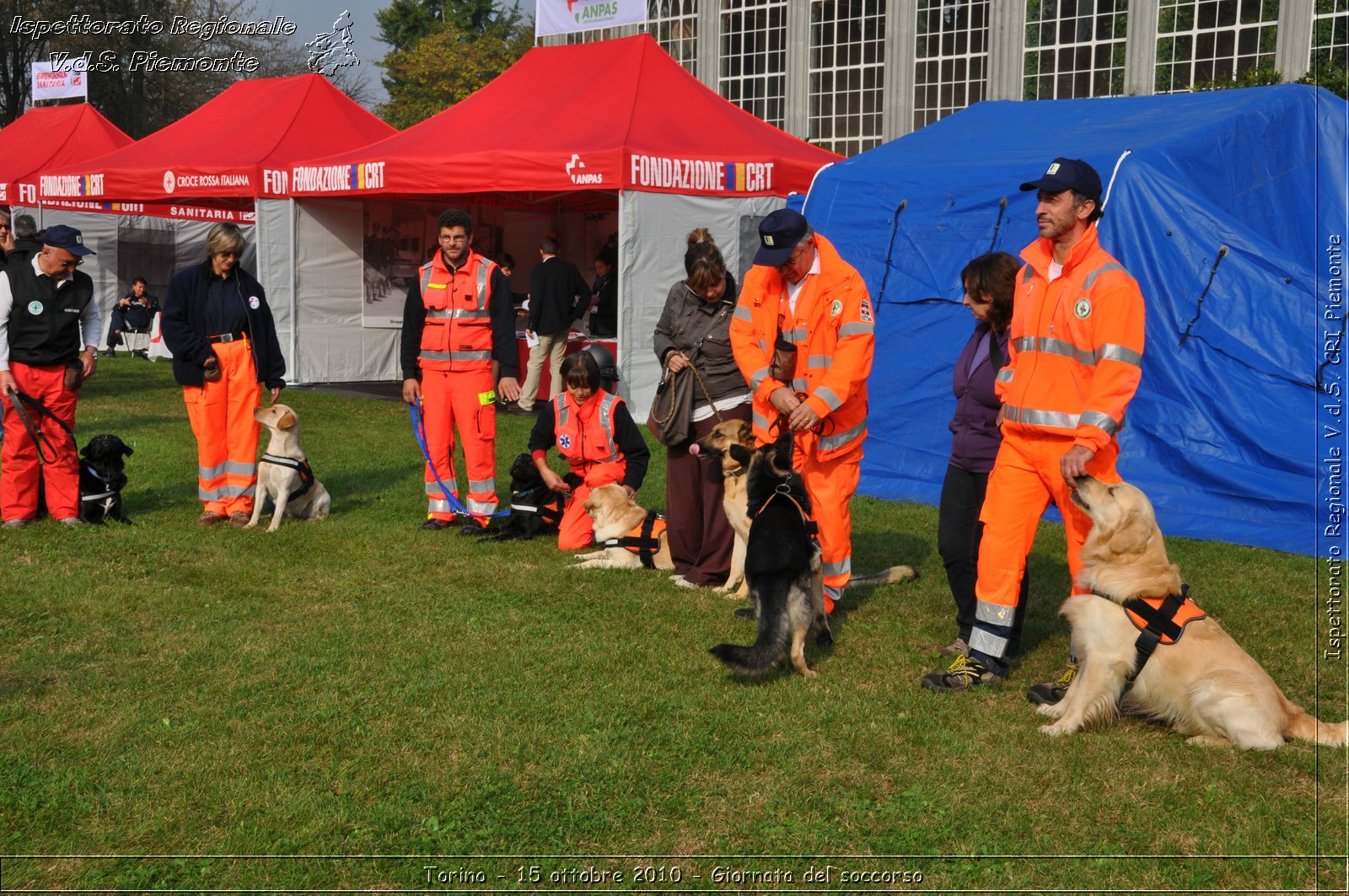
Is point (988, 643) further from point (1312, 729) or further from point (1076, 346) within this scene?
point (1076, 346)

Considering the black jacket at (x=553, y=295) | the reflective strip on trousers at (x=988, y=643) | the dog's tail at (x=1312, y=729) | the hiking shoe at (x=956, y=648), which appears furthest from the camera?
the black jacket at (x=553, y=295)

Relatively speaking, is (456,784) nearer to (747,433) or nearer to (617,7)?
(747,433)

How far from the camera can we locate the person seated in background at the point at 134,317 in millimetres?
20719

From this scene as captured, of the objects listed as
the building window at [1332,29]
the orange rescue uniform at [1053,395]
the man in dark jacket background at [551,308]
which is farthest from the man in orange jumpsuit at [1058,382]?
the building window at [1332,29]

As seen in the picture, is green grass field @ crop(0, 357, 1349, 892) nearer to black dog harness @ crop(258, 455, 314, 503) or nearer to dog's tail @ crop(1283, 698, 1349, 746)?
dog's tail @ crop(1283, 698, 1349, 746)

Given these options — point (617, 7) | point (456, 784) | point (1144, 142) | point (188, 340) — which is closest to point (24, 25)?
point (617, 7)

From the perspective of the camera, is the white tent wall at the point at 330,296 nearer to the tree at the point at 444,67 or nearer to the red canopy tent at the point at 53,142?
the red canopy tent at the point at 53,142

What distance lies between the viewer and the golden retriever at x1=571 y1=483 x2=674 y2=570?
7.18 m

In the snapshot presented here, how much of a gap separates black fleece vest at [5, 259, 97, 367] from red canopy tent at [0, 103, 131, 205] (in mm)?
14596

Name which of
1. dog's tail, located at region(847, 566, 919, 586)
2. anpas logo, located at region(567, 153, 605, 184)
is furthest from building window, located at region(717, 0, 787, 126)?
dog's tail, located at region(847, 566, 919, 586)

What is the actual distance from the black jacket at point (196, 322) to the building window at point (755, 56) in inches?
1031

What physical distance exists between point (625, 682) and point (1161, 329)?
560 cm

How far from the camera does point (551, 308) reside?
44.9 feet

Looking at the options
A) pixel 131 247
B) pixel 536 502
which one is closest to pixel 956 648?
pixel 536 502
